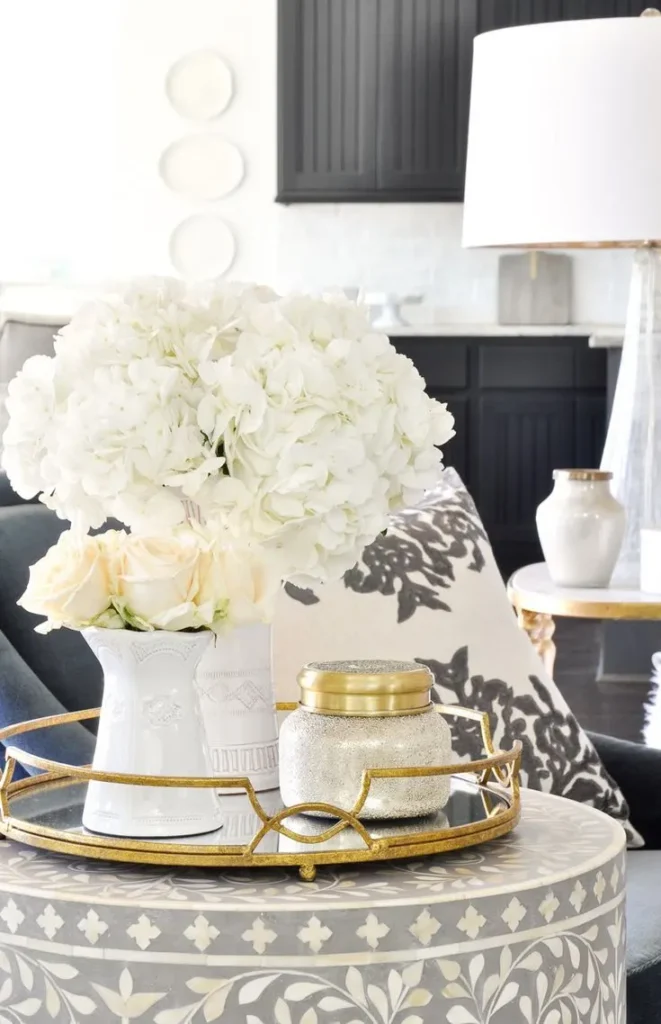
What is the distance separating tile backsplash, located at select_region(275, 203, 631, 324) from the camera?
6660 mm

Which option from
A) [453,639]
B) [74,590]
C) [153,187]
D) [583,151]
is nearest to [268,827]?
[74,590]

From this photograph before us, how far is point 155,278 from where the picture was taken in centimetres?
110

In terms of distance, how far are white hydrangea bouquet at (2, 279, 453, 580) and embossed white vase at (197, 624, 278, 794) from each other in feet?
0.44

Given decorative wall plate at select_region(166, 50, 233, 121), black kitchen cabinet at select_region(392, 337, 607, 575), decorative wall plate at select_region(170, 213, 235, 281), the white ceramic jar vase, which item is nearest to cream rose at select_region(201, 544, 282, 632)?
the white ceramic jar vase

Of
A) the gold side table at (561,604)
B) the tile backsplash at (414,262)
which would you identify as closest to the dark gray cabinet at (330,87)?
the tile backsplash at (414,262)

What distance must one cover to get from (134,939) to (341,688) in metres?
0.22

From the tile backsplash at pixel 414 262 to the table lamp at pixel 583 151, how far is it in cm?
397

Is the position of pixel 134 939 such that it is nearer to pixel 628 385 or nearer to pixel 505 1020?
pixel 505 1020

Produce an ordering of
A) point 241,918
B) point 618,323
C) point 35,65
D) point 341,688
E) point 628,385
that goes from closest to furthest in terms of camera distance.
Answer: point 241,918
point 341,688
point 628,385
point 618,323
point 35,65

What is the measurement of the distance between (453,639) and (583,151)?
124cm

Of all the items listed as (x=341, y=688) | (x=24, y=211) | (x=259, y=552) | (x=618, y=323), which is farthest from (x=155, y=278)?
(x=24, y=211)

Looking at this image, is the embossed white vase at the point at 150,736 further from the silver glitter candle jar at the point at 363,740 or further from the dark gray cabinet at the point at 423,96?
the dark gray cabinet at the point at 423,96

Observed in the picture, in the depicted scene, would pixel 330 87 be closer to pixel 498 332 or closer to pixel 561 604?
pixel 498 332

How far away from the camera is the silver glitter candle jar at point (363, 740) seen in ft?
3.38
